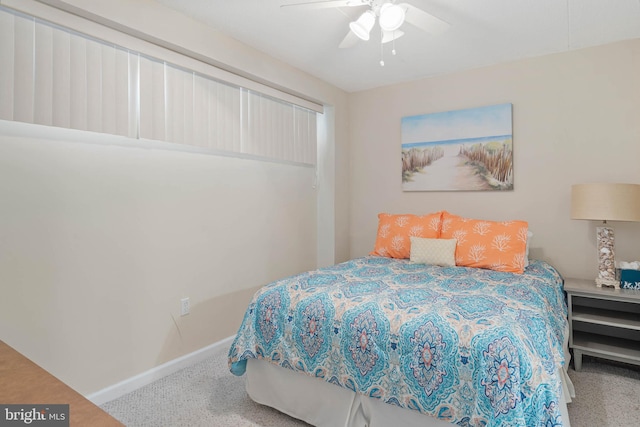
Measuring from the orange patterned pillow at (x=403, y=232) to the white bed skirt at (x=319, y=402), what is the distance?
1.46m

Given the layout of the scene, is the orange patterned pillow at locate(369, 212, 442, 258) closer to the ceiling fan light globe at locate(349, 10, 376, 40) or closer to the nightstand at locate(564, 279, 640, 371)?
the nightstand at locate(564, 279, 640, 371)

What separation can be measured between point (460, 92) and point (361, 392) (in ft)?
9.60

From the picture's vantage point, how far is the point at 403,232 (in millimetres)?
3221

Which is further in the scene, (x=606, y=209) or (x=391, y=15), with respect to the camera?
(x=606, y=209)

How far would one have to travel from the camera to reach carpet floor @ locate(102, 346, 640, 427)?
201 centimetres

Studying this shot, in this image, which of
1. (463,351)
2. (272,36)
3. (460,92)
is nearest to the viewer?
(463,351)

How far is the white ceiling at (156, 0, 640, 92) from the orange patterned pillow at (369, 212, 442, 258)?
140cm

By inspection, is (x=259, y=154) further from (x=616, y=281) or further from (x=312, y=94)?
(x=616, y=281)

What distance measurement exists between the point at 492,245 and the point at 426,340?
1.49 meters

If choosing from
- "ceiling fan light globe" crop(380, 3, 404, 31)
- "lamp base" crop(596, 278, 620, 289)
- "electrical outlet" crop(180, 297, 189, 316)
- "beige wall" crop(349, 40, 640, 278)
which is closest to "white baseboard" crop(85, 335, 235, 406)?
"electrical outlet" crop(180, 297, 189, 316)

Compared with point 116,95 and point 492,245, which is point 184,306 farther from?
point 492,245

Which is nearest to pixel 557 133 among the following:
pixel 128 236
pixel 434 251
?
pixel 434 251

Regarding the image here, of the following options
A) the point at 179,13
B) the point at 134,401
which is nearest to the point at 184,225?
the point at 134,401

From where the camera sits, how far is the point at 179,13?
7.91 feet
